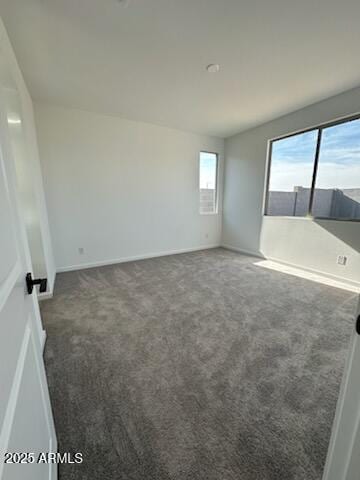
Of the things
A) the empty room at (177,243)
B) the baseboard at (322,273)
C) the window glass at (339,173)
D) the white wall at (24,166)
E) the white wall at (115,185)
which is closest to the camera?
the empty room at (177,243)

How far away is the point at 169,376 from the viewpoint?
1474 mm

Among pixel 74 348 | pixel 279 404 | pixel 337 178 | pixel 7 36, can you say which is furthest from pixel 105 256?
pixel 337 178

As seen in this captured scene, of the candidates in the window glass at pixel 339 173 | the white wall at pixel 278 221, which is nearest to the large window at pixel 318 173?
the window glass at pixel 339 173

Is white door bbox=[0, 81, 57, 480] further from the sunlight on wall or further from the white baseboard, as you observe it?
the white baseboard

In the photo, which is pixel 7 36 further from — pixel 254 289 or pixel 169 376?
pixel 254 289

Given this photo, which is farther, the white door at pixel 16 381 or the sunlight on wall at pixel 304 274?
the sunlight on wall at pixel 304 274

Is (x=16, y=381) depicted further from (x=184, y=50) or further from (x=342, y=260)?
(x=342, y=260)

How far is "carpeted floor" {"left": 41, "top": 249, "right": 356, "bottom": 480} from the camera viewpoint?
1.02 m

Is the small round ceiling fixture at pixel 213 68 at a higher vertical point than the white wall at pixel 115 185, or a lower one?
higher

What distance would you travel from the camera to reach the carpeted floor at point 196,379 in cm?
102

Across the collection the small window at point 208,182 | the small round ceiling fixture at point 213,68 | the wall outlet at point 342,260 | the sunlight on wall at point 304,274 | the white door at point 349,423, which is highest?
the small round ceiling fixture at point 213,68

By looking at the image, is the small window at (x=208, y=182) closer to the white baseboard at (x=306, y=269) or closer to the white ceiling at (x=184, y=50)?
the white baseboard at (x=306, y=269)

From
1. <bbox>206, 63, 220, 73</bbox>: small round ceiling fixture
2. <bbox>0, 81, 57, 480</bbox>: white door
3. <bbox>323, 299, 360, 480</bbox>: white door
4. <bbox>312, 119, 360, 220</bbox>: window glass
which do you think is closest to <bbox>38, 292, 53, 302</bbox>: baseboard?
<bbox>0, 81, 57, 480</bbox>: white door

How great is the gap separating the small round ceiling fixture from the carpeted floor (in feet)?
8.62
